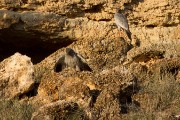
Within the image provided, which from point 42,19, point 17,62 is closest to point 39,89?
point 17,62

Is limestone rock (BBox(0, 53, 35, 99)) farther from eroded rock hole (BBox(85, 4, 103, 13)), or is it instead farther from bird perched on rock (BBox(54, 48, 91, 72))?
eroded rock hole (BBox(85, 4, 103, 13))

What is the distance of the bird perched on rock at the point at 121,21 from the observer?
502 inches

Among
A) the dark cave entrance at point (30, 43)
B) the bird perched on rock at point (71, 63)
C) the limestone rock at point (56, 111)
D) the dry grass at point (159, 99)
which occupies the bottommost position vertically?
the dark cave entrance at point (30, 43)

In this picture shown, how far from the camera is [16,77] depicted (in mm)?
8414

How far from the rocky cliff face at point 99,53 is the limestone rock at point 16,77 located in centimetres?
6

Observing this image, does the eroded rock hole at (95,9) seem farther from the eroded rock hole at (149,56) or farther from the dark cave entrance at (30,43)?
the eroded rock hole at (149,56)

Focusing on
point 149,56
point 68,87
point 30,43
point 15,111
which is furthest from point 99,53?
point 15,111

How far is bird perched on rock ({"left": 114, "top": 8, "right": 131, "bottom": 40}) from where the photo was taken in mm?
12759

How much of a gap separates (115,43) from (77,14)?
92.9 inches

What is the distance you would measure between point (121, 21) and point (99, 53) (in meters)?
1.47

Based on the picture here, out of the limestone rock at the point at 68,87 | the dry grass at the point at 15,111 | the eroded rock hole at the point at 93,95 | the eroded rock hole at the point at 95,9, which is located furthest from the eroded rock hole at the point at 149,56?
the eroded rock hole at the point at 95,9

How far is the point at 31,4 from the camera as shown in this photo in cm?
1328

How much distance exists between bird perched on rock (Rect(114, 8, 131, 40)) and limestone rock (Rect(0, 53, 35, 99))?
14.7ft

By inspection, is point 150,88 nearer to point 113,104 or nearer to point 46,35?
point 113,104
